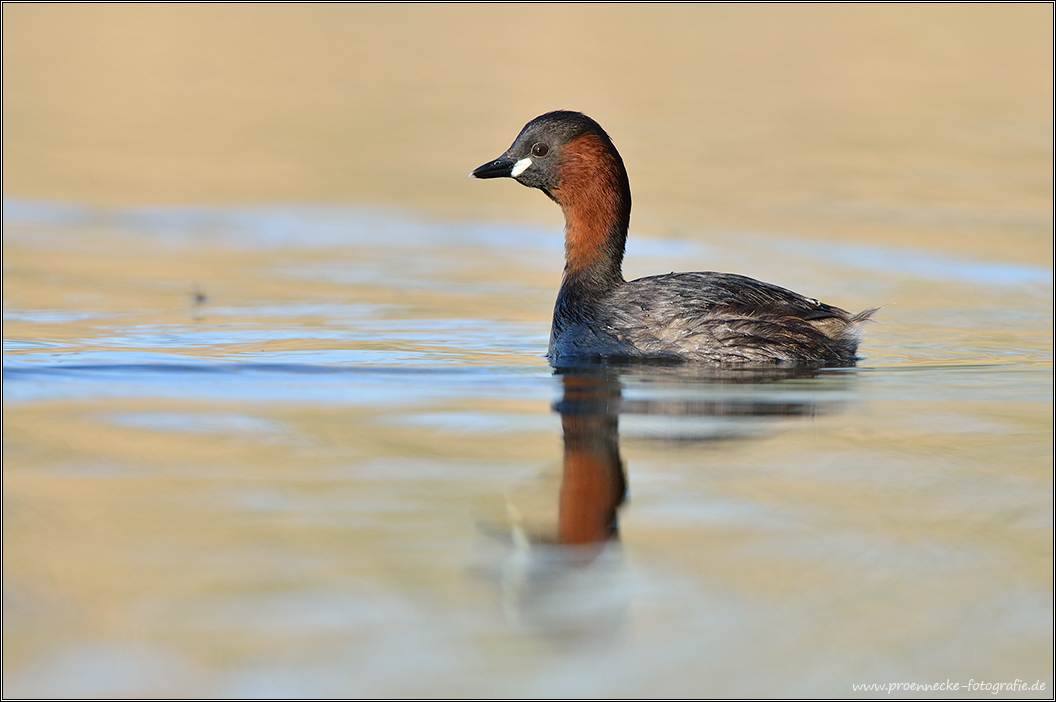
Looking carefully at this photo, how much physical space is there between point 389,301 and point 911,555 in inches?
226

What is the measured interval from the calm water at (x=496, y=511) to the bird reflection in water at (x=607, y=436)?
2 cm

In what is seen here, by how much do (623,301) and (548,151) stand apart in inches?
42.1

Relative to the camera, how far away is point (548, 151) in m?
8.60

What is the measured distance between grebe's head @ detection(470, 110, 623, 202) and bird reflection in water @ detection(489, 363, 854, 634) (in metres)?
1.40

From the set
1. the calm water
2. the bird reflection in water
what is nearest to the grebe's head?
the calm water

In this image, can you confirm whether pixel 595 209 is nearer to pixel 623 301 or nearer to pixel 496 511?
pixel 623 301

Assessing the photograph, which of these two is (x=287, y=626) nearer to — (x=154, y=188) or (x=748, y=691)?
(x=748, y=691)

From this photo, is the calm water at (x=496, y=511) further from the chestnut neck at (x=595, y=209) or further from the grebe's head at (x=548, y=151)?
the grebe's head at (x=548, y=151)

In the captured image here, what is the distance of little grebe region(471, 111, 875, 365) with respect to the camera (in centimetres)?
778

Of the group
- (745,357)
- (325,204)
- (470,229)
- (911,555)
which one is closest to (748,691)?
(911,555)

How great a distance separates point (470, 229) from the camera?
12719 mm

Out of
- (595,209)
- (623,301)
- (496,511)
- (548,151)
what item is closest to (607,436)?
(496,511)

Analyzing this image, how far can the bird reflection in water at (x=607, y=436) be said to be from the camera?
13.5 feet

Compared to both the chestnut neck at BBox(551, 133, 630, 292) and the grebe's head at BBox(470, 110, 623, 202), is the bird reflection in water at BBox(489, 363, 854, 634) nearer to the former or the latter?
the chestnut neck at BBox(551, 133, 630, 292)
